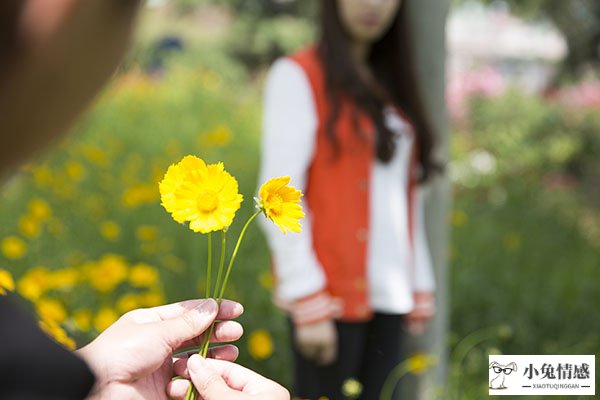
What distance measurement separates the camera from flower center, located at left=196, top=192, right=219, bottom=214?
25.5 inches

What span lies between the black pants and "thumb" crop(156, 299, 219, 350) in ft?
3.85

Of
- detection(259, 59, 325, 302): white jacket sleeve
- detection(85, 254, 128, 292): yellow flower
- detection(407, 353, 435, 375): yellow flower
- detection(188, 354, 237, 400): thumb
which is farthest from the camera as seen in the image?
detection(85, 254, 128, 292): yellow flower

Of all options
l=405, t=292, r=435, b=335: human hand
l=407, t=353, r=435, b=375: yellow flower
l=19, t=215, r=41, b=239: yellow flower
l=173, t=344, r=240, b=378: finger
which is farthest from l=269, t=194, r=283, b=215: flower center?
l=19, t=215, r=41, b=239: yellow flower

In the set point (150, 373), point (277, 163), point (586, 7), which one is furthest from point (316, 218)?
point (586, 7)

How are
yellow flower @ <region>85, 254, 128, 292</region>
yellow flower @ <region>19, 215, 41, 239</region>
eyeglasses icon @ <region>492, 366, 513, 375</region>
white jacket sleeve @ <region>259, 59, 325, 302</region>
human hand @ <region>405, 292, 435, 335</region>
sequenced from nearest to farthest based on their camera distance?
eyeglasses icon @ <region>492, 366, 513, 375</region>, white jacket sleeve @ <region>259, 59, 325, 302</region>, human hand @ <region>405, 292, 435, 335</region>, yellow flower @ <region>85, 254, 128, 292</region>, yellow flower @ <region>19, 215, 41, 239</region>

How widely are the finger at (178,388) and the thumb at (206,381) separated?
1.3 inches

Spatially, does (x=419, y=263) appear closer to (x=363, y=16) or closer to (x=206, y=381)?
(x=363, y=16)

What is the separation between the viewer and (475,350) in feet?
9.35

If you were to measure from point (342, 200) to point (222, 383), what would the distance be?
1136 mm

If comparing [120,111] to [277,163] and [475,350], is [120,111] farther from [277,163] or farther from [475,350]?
[277,163]

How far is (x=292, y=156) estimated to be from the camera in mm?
1698

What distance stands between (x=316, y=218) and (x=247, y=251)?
180 cm

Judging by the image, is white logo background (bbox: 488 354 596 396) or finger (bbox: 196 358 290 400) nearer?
finger (bbox: 196 358 290 400)

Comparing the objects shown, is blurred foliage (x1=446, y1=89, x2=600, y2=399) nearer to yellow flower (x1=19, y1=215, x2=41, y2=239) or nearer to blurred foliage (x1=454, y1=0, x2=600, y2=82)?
blurred foliage (x1=454, y1=0, x2=600, y2=82)
